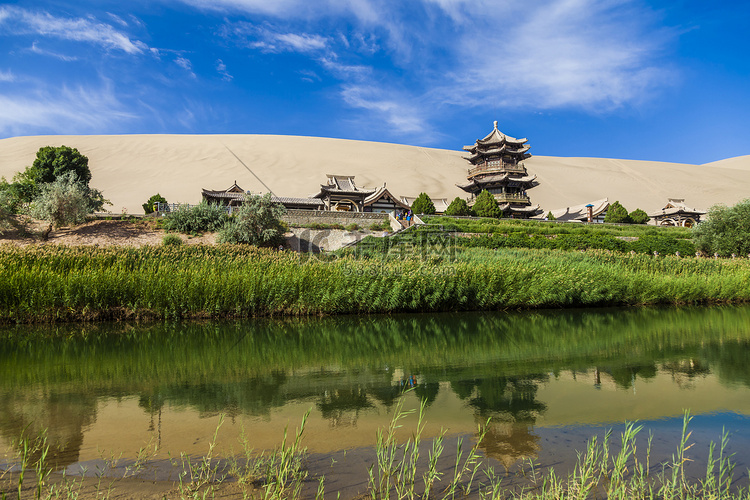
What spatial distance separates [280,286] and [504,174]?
1470 inches

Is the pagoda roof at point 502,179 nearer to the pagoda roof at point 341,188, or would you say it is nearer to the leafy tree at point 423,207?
the leafy tree at point 423,207

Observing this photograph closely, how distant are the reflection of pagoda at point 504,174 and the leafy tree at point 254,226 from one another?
26319mm

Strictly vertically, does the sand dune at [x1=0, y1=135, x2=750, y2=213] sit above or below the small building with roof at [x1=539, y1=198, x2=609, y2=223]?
above

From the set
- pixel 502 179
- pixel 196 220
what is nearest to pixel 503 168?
pixel 502 179

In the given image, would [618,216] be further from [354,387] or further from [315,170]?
[315,170]

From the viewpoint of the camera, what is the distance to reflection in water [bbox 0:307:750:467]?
4449 mm

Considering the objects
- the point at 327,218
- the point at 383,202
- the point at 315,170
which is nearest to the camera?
the point at 327,218

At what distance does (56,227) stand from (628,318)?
92.5 feet

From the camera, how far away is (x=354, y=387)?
5516mm

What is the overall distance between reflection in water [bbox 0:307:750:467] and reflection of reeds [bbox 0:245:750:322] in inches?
35.5

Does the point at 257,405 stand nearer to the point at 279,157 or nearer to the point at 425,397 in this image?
the point at 425,397

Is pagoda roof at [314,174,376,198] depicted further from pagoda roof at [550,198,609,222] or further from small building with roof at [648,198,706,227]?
small building with roof at [648,198,706,227]

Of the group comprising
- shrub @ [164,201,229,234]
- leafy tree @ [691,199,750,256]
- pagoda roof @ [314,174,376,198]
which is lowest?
leafy tree @ [691,199,750,256]

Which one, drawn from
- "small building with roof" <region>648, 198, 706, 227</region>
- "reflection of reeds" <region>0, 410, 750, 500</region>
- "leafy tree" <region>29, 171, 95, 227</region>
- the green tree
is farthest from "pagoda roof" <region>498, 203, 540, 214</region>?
"reflection of reeds" <region>0, 410, 750, 500</region>
